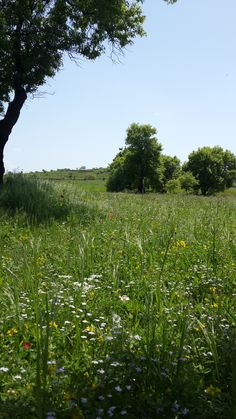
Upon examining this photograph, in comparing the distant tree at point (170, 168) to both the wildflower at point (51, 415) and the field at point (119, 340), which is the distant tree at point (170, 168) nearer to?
the field at point (119, 340)

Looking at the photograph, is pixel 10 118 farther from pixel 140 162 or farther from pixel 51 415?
pixel 140 162

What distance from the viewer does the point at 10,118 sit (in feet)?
53.7

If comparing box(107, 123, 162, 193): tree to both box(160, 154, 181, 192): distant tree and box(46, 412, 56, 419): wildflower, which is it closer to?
box(160, 154, 181, 192): distant tree

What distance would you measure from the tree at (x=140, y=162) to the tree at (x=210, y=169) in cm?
1144

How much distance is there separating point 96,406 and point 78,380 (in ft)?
1.19

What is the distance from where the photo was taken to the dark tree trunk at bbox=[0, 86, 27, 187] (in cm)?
1627

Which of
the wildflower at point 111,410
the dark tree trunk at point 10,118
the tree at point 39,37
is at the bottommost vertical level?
the wildflower at point 111,410

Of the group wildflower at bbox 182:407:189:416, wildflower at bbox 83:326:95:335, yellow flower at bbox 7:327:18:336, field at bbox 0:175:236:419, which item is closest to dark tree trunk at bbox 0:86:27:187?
field at bbox 0:175:236:419

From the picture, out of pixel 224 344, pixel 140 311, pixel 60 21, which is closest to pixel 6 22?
pixel 60 21

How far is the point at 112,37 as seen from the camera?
17.6 meters

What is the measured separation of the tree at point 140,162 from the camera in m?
65.1

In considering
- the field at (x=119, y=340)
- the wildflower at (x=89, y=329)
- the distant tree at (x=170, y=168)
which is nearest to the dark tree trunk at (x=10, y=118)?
the field at (x=119, y=340)

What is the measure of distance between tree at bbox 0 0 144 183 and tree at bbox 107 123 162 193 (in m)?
48.1

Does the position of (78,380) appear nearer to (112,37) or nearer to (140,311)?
(140,311)
